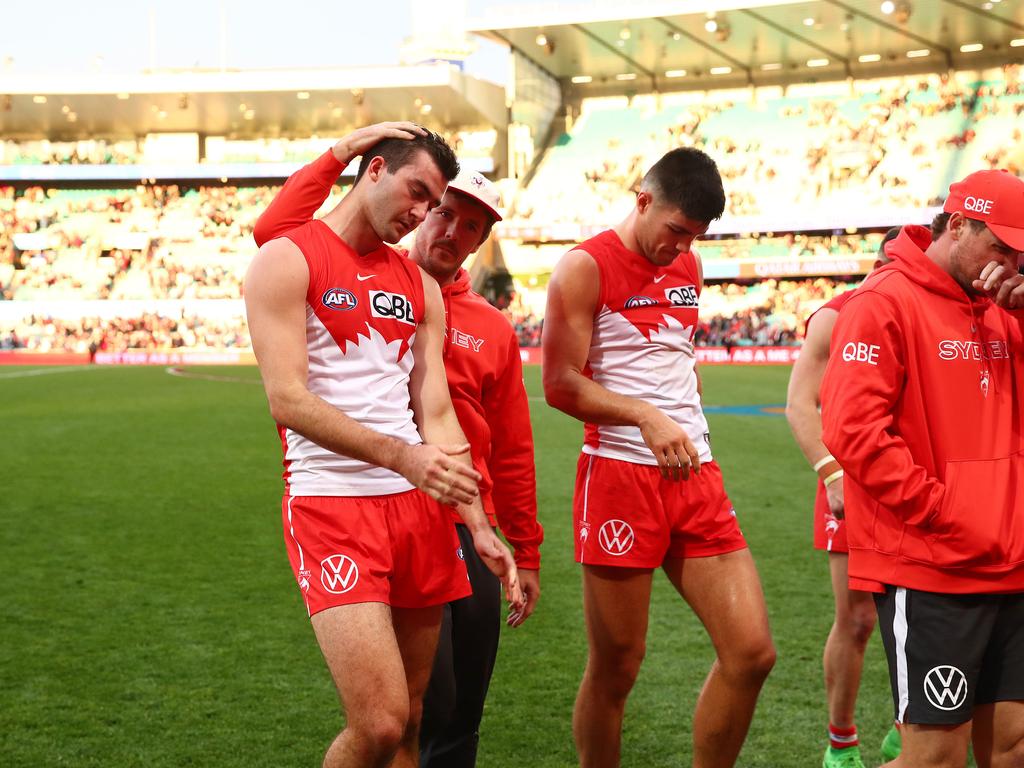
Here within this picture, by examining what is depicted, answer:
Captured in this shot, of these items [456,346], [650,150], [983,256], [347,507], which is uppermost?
[650,150]

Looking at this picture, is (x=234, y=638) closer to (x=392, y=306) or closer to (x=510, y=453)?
(x=510, y=453)

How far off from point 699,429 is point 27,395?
24357mm

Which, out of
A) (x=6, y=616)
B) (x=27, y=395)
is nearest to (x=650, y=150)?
(x=27, y=395)

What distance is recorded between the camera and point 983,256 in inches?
135

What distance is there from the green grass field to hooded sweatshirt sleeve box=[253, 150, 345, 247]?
8.18 ft

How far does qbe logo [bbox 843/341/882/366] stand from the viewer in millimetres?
3438

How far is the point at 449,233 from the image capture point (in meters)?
4.36

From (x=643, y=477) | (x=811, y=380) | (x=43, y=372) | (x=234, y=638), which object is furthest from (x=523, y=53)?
(x=643, y=477)

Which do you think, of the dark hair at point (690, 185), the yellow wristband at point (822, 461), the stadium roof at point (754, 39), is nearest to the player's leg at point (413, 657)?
the yellow wristband at point (822, 461)

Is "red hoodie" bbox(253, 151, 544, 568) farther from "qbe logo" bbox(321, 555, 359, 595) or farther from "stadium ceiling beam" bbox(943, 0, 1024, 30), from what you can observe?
"stadium ceiling beam" bbox(943, 0, 1024, 30)

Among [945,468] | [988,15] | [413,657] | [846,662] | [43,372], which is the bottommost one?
[43,372]

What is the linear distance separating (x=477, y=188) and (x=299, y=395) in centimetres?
120

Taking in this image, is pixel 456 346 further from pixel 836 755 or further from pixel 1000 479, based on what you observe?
pixel 836 755

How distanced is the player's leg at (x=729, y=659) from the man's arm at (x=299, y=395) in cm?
153
